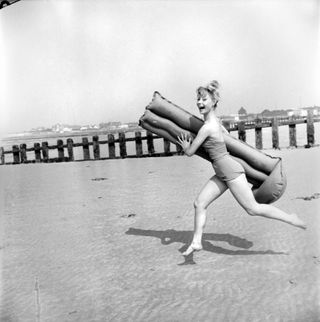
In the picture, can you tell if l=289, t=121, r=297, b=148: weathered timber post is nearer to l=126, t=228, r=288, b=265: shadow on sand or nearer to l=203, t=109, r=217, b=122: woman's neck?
l=126, t=228, r=288, b=265: shadow on sand

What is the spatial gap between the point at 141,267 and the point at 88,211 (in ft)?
9.54

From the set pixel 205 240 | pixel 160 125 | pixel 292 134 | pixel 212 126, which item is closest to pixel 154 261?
pixel 205 240

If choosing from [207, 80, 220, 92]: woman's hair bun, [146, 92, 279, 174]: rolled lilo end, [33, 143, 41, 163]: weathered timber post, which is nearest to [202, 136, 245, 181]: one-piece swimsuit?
[146, 92, 279, 174]: rolled lilo end

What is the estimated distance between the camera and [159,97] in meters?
4.30

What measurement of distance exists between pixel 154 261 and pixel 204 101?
1613 mm

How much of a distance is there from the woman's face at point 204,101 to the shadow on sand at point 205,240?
1428 mm

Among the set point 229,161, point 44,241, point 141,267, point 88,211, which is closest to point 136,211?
point 88,211

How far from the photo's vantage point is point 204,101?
3.77m

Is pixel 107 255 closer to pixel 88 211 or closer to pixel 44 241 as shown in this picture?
pixel 44 241

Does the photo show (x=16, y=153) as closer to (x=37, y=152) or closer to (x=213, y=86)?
(x=37, y=152)

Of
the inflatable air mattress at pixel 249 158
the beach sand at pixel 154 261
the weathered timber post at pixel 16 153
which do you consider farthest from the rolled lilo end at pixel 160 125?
the weathered timber post at pixel 16 153

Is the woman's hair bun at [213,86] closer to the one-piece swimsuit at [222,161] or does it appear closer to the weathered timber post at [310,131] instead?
the one-piece swimsuit at [222,161]

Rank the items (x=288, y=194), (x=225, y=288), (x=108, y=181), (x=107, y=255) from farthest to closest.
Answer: (x=108, y=181)
(x=288, y=194)
(x=107, y=255)
(x=225, y=288)

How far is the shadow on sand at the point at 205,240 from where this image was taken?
4.33m
